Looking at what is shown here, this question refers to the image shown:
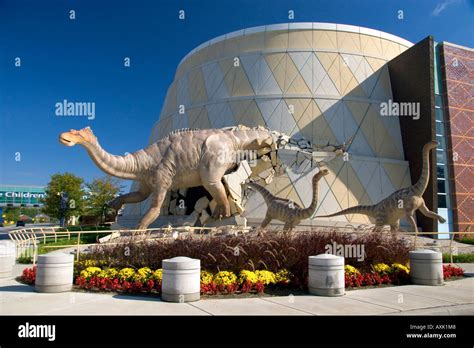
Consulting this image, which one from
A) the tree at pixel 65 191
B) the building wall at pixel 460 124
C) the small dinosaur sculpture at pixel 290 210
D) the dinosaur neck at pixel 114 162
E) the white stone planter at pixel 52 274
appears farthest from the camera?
the tree at pixel 65 191

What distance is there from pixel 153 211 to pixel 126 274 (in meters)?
6.88

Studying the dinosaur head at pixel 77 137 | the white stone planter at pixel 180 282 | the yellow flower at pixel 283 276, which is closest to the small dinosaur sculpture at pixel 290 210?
the yellow flower at pixel 283 276

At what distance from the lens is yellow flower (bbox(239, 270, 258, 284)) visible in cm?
854

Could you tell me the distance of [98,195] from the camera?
46281mm

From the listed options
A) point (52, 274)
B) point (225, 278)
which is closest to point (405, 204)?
point (225, 278)

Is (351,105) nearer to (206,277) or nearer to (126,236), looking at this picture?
(126,236)

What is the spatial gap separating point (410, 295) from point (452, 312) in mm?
1351

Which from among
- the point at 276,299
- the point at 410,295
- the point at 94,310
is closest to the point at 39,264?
the point at 94,310

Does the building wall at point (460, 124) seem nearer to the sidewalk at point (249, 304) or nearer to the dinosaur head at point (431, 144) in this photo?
the dinosaur head at point (431, 144)

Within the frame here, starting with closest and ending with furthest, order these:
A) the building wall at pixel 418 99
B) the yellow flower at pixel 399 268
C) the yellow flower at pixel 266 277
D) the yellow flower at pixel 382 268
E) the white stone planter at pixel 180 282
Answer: the white stone planter at pixel 180 282, the yellow flower at pixel 266 277, the yellow flower at pixel 382 268, the yellow flower at pixel 399 268, the building wall at pixel 418 99

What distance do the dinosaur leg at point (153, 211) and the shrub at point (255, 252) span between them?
4.36 meters

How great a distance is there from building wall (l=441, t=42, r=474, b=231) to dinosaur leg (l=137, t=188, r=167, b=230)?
22.6m

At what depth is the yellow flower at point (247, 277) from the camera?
8539 millimetres

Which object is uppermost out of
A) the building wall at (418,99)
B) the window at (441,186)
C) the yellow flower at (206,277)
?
the building wall at (418,99)
